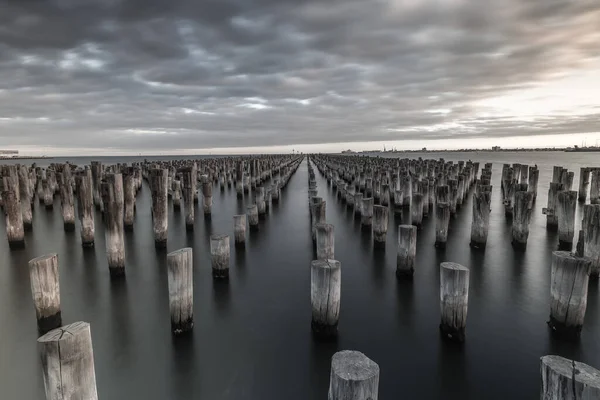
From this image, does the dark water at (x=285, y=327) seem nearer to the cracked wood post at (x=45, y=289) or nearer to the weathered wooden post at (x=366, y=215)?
the cracked wood post at (x=45, y=289)

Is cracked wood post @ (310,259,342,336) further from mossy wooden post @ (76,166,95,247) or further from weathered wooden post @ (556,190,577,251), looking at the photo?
weathered wooden post @ (556,190,577,251)

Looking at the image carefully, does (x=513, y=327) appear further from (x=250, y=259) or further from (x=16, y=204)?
(x=16, y=204)

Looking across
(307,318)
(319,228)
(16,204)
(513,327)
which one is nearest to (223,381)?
(307,318)

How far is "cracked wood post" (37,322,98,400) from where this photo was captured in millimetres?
2801

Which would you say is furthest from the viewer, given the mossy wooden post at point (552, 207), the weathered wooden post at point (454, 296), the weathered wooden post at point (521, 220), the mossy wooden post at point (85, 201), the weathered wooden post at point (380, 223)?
the mossy wooden post at point (552, 207)

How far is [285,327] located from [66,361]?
385 centimetres

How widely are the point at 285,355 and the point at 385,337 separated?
185 cm

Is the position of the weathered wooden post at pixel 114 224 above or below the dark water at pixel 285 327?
above

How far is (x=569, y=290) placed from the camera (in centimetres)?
500

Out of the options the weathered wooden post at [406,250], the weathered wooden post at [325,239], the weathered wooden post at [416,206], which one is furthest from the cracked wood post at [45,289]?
the weathered wooden post at [416,206]

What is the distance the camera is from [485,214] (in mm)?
9781

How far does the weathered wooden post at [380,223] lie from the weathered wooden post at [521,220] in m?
3.49

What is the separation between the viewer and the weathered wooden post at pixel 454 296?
15.6 ft

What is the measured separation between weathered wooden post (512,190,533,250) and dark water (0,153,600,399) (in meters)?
0.43
